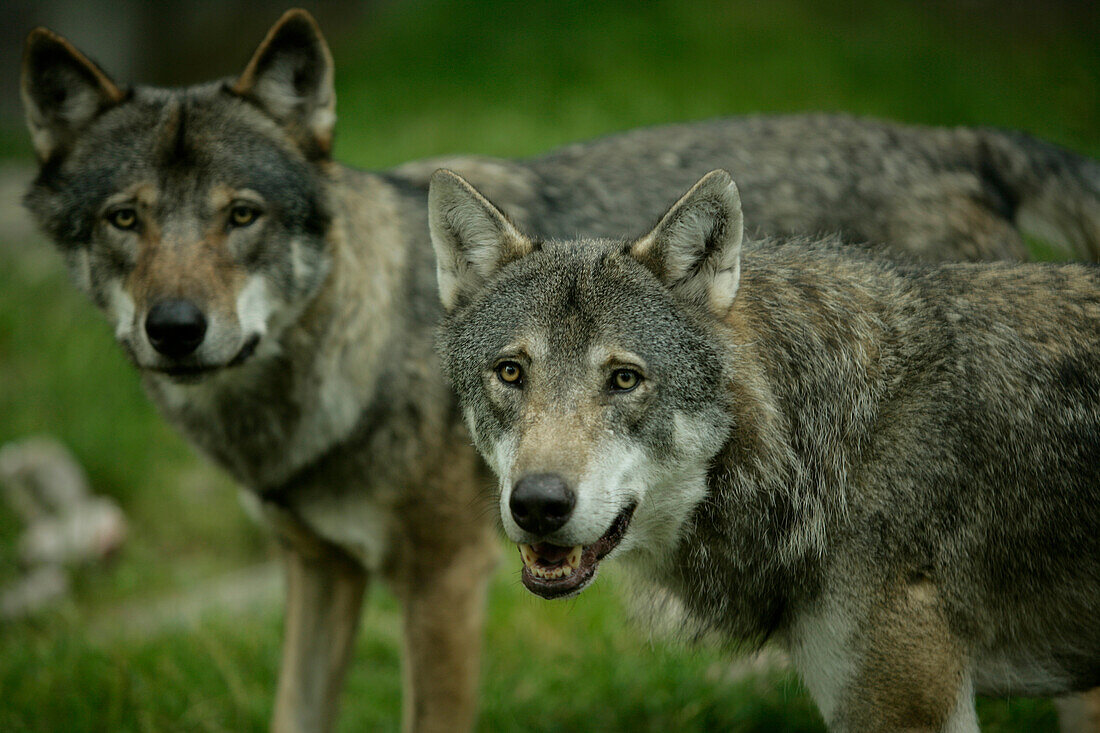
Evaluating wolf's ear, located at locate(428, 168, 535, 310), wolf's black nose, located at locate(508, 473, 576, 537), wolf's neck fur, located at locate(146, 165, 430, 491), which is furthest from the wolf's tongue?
wolf's neck fur, located at locate(146, 165, 430, 491)

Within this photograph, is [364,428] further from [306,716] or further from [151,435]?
[151,435]

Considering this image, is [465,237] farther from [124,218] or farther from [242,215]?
[124,218]

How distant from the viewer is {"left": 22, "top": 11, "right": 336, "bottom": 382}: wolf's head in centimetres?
379

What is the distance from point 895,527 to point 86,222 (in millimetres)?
3195

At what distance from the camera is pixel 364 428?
421 cm

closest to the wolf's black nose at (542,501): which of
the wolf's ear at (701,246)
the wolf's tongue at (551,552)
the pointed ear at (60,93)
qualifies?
the wolf's tongue at (551,552)

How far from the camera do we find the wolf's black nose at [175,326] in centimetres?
367

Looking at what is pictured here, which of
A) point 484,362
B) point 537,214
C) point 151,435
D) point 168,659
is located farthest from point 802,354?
point 151,435

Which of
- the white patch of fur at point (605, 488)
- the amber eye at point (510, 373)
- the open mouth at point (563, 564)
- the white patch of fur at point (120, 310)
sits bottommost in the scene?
the open mouth at point (563, 564)

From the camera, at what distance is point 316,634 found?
4.70 meters

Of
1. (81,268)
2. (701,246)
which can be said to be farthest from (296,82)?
(701,246)

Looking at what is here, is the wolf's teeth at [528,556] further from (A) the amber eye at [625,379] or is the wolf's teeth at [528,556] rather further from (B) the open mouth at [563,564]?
(A) the amber eye at [625,379]

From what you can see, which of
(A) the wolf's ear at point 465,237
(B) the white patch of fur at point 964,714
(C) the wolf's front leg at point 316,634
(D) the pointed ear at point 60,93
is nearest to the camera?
(B) the white patch of fur at point 964,714

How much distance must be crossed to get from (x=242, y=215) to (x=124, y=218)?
0.45 meters
